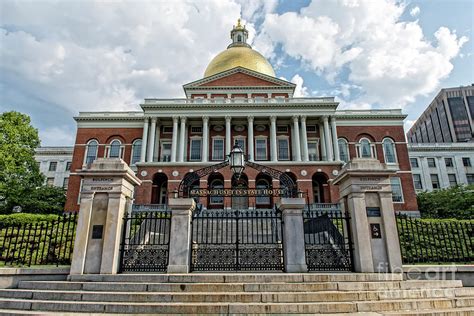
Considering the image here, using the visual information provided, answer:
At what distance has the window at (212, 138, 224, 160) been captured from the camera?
37.9 meters

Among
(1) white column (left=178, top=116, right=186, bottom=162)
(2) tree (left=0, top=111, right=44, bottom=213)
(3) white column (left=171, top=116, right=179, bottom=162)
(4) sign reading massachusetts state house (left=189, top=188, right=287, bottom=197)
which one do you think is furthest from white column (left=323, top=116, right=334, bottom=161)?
(2) tree (left=0, top=111, right=44, bottom=213)

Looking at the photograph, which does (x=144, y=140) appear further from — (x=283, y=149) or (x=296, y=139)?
(x=296, y=139)

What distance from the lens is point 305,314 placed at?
565 centimetres

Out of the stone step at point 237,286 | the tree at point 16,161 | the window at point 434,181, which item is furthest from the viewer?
the window at point 434,181

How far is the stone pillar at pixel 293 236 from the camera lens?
26.2 feet

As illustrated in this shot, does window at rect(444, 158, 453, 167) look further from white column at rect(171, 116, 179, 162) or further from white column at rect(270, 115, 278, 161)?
white column at rect(171, 116, 179, 162)

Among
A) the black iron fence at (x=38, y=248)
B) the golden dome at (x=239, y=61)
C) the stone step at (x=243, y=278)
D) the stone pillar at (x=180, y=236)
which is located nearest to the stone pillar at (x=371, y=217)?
the stone step at (x=243, y=278)

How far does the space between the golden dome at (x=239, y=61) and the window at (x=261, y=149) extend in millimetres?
12630

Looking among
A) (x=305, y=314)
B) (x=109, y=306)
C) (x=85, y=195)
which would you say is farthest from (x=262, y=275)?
(x=85, y=195)

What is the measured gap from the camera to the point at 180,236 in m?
8.16

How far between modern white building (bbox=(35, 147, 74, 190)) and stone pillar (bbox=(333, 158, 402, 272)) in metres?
59.3

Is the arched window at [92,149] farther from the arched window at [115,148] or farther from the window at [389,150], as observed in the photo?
the window at [389,150]

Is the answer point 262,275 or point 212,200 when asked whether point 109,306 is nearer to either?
point 262,275

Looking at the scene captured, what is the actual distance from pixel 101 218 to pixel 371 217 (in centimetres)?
746
